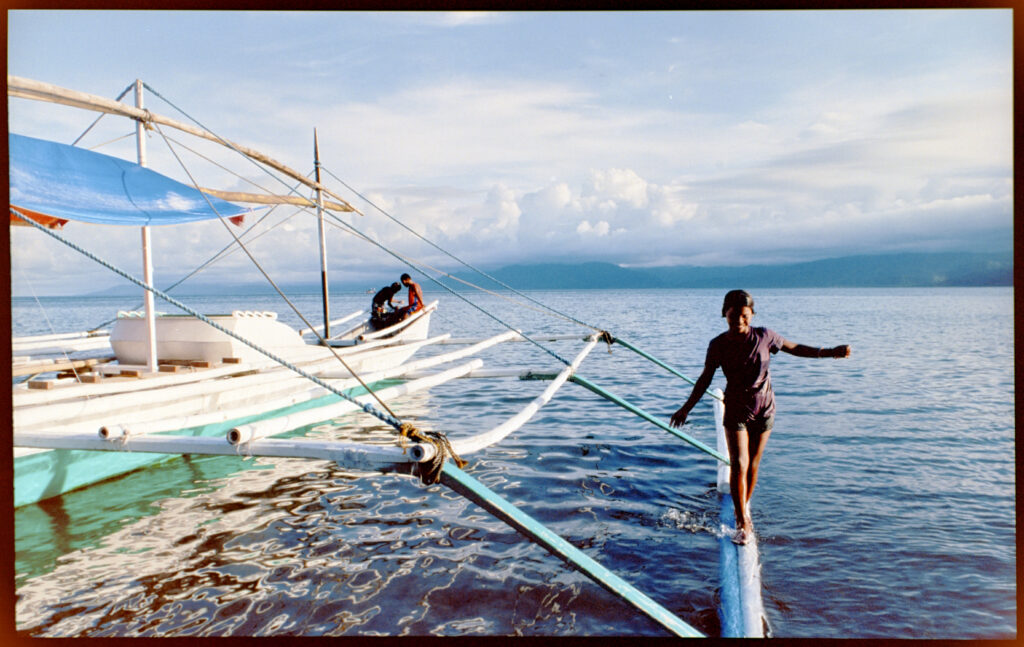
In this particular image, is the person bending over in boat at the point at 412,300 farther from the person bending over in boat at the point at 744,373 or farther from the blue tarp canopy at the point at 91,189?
the person bending over in boat at the point at 744,373

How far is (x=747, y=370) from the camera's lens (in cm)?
430

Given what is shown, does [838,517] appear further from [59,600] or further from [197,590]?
[59,600]

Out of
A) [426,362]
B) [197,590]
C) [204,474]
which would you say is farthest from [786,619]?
[204,474]

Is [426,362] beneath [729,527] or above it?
above

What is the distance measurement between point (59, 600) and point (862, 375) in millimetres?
15507

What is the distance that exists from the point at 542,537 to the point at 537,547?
1.83 meters

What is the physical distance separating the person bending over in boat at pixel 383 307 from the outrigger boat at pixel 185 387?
8.84 feet

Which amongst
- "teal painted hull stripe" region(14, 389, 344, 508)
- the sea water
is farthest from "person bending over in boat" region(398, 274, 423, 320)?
"teal painted hull stripe" region(14, 389, 344, 508)

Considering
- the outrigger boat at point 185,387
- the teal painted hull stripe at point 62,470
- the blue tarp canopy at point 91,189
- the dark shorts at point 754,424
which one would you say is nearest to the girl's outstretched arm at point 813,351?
the dark shorts at point 754,424

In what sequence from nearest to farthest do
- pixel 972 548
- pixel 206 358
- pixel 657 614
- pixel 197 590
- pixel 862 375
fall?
pixel 657 614, pixel 197 590, pixel 972 548, pixel 206 358, pixel 862 375

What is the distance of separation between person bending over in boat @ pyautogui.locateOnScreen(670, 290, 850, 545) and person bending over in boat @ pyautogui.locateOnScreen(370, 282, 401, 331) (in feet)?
31.7

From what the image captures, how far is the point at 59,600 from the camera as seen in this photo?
4105 millimetres

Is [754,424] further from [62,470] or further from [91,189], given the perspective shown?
[91,189]

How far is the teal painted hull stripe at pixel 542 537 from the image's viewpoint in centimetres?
315
